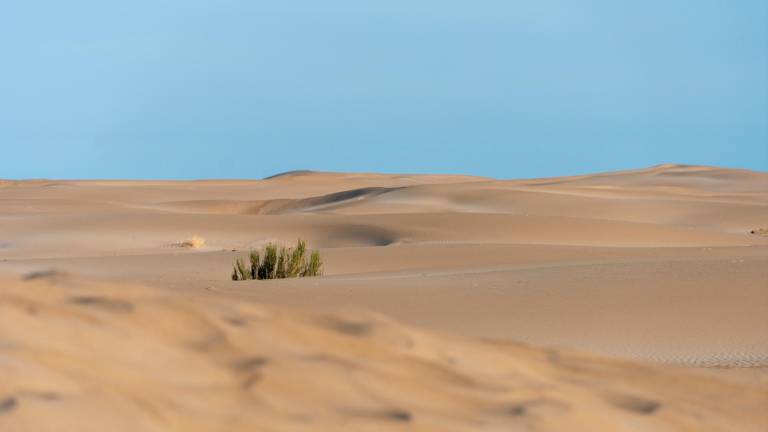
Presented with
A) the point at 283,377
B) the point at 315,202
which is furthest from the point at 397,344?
the point at 315,202

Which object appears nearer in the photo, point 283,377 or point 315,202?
point 283,377

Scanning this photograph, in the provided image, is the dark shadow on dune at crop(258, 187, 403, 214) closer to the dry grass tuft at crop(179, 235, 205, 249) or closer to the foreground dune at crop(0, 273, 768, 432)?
the dry grass tuft at crop(179, 235, 205, 249)

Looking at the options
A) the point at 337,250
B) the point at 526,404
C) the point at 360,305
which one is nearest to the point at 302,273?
the point at 337,250

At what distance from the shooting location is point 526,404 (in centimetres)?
516

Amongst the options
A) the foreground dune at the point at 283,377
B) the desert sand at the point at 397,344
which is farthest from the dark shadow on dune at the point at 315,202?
the foreground dune at the point at 283,377

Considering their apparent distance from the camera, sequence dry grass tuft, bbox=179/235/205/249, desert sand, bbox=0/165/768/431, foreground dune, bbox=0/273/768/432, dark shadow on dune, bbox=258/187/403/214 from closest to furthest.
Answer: foreground dune, bbox=0/273/768/432, desert sand, bbox=0/165/768/431, dry grass tuft, bbox=179/235/205/249, dark shadow on dune, bbox=258/187/403/214

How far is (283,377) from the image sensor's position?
4.93 metres

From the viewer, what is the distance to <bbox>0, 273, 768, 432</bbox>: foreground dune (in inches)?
173

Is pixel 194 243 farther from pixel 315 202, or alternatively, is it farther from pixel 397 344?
pixel 315 202

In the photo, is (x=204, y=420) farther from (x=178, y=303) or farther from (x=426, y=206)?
(x=426, y=206)

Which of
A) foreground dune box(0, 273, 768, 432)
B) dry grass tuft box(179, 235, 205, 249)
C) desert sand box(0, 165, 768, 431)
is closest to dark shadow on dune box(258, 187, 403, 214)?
dry grass tuft box(179, 235, 205, 249)

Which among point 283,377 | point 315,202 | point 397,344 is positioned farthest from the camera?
point 315,202

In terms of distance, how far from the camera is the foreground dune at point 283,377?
173 inches

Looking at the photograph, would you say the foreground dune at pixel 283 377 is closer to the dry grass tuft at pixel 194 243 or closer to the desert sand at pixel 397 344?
the desert sand at pixel 397 344
